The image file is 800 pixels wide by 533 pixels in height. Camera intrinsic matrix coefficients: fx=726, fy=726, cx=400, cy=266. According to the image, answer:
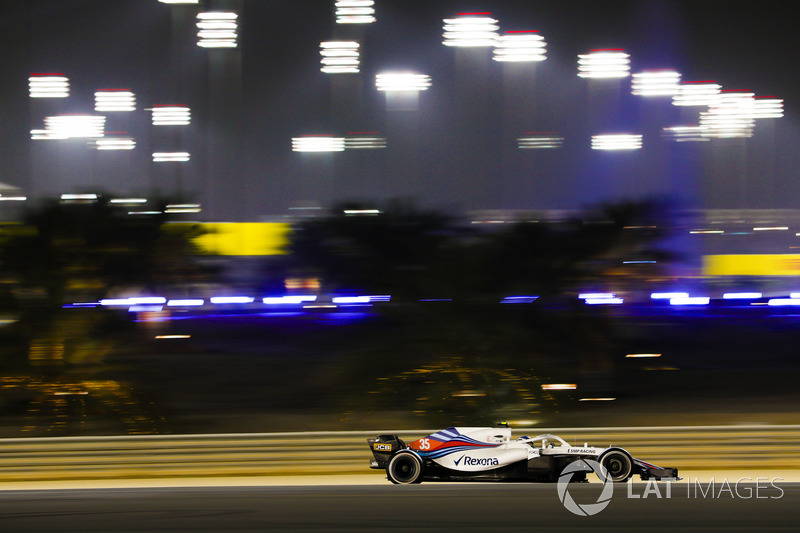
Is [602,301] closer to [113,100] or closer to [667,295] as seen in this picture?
[667,295]

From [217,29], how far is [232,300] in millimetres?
4633

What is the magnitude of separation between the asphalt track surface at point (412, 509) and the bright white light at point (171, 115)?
7.13 meters

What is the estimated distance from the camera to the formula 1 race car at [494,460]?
6.21m

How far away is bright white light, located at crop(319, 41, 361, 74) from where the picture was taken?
40.9 ft

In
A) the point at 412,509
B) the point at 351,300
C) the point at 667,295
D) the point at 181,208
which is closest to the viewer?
the point at 412,509

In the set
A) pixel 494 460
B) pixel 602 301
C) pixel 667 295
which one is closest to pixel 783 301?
pixel 667 295

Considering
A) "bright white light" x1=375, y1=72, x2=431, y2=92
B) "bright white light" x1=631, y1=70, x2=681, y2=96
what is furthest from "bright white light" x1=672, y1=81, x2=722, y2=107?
"bright white light" x1=375, y1=72, x2=431, y2=92

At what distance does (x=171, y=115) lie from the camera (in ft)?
40.9

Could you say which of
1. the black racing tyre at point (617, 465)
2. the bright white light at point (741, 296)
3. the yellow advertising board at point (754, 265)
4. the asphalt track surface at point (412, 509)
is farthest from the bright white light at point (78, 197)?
the bright white light at point (741, 296)

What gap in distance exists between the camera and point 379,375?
1123 cm

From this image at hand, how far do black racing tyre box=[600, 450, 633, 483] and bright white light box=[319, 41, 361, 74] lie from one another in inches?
329

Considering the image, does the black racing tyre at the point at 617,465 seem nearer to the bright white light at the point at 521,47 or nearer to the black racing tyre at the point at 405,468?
the black racing tyre at the point at 405,468

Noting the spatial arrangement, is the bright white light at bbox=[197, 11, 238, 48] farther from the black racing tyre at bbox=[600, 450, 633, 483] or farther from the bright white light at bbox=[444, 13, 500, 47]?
the black racing tyre at bbox=[600, 450, 633, 483]

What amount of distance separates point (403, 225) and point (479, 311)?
6.05 ft
